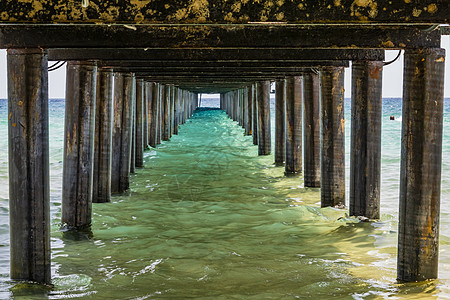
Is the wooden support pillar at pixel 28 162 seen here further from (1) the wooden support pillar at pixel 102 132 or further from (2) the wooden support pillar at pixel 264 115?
(2) the wooden support pillar at pixel 264 115

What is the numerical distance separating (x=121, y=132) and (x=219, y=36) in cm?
584

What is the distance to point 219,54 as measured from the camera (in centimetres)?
655

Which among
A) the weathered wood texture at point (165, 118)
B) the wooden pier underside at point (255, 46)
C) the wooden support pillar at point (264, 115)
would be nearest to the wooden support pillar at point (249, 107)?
the weathered wood texture at point (165, 118)

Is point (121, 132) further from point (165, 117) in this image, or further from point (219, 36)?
point (165, 117)

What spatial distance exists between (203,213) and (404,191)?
3833 mm

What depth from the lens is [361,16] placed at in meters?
3.25

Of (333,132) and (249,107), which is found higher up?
(249,107)

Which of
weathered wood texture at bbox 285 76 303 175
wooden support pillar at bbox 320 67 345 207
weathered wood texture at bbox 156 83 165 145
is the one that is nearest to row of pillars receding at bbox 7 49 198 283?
wooden support pillar at bbox 320 67 345 207

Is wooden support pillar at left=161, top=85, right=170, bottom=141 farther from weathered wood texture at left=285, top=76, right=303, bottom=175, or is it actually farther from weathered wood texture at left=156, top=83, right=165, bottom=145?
weathered wood texture at left=285, top=76, right=303, bottom=175

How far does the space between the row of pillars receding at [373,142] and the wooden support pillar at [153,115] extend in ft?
16.9

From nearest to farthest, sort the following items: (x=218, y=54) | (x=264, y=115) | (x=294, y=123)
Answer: (x=218, y=54)
(x=294, y=123)
(x=264, y=115)

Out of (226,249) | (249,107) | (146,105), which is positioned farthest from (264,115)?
(226,249)

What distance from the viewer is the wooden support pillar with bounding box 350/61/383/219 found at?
7195 millimetres

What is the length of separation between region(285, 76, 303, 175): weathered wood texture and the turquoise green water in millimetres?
1267
